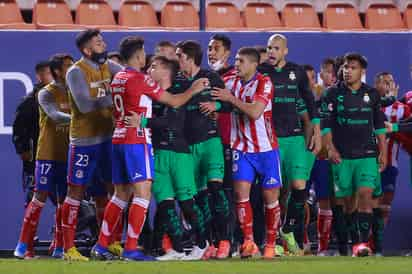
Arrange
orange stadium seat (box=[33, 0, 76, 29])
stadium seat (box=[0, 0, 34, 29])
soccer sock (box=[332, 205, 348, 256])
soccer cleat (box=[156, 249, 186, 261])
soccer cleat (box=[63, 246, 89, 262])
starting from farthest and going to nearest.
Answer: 1. orange stadium seat (box=[33, 0, 76, 29])
2. stadium seat (box=[0, 0, 34, 29])
3. soccer sock (box=[332, 205, 348, 256])
4. soccer cleat (box=[156, 249, 186, 261])
5. soccer cleat (box=[63, 246, 89, 262])

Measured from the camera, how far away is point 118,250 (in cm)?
1238

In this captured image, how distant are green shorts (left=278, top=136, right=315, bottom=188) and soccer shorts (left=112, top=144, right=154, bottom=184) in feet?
7.38

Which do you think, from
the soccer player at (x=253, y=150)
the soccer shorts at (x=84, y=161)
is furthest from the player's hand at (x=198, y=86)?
the soccer shorts at (x=84, y=161)

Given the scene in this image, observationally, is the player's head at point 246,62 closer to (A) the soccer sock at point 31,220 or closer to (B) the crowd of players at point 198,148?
(B) the crowd of players at point 198,148

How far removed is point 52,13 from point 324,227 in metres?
4.73

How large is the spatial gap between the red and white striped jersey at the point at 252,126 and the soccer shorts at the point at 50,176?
1778 mm

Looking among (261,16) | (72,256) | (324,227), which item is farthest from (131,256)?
(261,16)

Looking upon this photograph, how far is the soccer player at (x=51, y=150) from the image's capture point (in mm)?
12711

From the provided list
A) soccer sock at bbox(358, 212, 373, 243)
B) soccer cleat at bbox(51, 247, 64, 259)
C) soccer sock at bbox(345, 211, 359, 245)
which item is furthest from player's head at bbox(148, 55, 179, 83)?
soccer sock at bbox(345, 211, 359, 245)

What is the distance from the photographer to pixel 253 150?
12367mm

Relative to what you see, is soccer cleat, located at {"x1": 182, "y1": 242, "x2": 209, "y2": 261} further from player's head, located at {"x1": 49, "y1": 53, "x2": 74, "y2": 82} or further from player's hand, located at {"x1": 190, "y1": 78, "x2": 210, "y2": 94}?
player's head, located at {"x1": 49, "y1": 53, "x2": 74, "y2": 82}

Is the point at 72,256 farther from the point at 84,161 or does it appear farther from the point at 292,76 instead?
the point at 292,76

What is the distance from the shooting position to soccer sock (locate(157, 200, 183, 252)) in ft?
39.3

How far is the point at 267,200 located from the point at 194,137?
975mm
